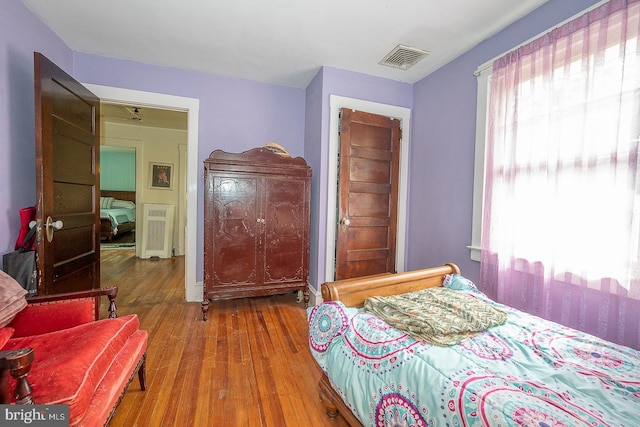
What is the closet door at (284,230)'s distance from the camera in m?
2.79

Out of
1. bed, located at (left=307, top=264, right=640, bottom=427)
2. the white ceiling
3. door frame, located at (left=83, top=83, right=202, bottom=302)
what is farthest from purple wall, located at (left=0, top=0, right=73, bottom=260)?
bed, located at (left=307, top=264, right=640, bottom=427)

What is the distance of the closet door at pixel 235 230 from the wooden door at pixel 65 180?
1060mm

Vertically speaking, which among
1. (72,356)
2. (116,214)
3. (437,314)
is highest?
(116,214)

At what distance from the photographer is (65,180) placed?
204 centimetres

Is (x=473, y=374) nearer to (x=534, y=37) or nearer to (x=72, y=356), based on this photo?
(x=72, y=356)

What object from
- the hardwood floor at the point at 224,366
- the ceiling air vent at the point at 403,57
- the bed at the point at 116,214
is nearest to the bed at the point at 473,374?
the hardwood floor at the point at 224,366

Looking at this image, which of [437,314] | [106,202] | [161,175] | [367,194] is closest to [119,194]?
[106,202]

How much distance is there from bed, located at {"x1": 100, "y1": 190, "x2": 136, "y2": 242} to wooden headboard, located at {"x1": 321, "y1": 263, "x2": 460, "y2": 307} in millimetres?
6573

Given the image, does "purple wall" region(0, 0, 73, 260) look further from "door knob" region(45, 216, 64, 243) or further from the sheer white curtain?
the sheer white curtain

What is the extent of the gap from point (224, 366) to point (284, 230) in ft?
4.46

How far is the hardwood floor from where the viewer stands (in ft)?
4.74

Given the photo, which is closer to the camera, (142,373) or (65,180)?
(142,373)

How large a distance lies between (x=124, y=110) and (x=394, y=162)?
4.39m

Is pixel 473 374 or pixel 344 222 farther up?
pixel 344 222
